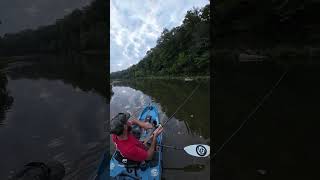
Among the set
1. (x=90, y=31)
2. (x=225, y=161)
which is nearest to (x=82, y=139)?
(x=225, y=161)

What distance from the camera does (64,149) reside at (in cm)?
1134

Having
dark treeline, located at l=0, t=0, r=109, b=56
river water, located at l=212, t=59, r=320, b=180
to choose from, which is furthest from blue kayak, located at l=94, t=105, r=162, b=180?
dark treeline, located at l=0, t=0, r=109, b=56

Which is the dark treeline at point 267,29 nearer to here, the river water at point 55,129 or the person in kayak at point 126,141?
the river water at point 55,129

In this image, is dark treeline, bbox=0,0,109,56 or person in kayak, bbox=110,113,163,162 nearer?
person in kayak, bbox=110,113,163,162

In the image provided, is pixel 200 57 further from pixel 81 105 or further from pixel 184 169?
pixel 184 169

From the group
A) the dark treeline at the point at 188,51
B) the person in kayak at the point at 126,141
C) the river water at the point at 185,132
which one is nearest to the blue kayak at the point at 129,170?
the person in kayak at the point at 126,141

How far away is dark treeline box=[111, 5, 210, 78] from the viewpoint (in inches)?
1681

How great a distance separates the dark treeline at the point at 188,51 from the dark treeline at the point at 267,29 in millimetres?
3017

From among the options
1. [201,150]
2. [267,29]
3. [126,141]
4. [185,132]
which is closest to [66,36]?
[267,29]

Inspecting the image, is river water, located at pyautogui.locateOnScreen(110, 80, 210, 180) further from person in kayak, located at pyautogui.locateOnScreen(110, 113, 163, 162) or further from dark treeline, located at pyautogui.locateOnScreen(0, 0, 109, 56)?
dark treeline, located at pyautogui.locateOnScreen(0, 0, 109, 56)

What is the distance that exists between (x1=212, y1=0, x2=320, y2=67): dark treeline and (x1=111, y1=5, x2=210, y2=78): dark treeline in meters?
3.02

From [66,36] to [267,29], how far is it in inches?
1684

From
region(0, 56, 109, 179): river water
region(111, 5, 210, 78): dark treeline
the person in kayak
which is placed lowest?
region(0, 56, 109, 179): river water

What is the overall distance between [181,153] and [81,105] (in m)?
9.77
